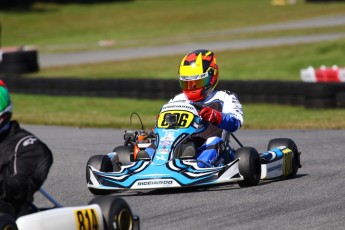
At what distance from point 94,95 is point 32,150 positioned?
1451 cm

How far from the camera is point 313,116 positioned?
51.4 ft

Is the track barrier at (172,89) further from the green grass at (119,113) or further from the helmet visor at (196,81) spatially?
the helmet visor at (196,81)

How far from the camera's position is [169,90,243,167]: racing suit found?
8875 mm

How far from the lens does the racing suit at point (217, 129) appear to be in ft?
29.1

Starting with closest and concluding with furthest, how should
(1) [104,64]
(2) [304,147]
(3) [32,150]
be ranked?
(3) [32,150], (2) [304,147], (1) [104,64]

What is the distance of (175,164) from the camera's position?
28.0 ft

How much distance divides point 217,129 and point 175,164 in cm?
95

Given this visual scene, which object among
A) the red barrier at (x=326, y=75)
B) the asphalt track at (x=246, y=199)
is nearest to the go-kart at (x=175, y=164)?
the asphalt track at (x=246, y=199)

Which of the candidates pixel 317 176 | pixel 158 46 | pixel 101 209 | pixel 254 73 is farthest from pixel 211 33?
pixel 101 209

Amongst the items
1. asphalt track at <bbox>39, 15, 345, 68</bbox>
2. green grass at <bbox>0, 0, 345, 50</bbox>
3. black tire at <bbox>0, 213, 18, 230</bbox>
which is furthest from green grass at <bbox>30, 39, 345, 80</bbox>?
black tire at <bbox>0, 213, 18, 230</bbox>

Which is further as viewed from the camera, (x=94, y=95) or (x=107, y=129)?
(x=94, y=95)

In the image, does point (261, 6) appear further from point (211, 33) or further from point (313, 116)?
point (313, 116)

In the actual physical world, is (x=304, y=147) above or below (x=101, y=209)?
below

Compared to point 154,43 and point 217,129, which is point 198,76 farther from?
point 154,43
